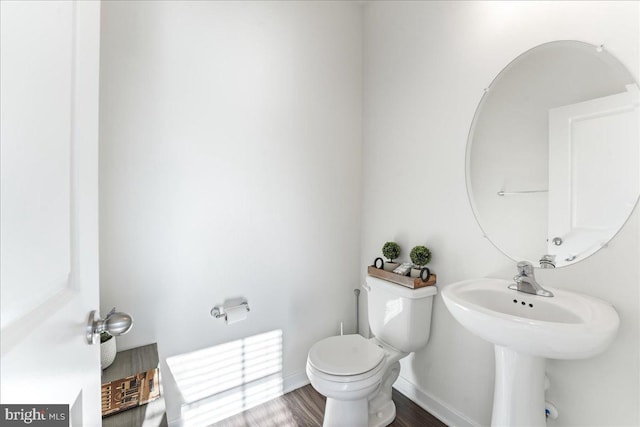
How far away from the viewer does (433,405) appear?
1.69 m

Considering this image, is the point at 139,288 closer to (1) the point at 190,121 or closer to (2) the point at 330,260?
(1) the point at 190,121

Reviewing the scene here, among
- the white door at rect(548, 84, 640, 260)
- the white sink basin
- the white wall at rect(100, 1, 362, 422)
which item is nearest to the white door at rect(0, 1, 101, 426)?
the white wall at rect(100, 1, 362, 422)

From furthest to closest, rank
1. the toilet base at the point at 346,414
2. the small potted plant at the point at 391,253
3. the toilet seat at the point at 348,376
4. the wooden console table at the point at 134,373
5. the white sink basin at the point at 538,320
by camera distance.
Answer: the small potted plant at the point at 391,253 < the toilet base at the point at 346,414 < the toilet seat at the point at 348,376 < the wooden console table at the point at 134,373 < the white sink basin at the point at 538,320

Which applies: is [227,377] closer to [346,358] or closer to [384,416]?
[346,358]

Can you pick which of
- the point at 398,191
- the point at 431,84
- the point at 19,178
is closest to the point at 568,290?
the point at 398,191

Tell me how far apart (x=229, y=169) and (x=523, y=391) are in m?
1.71

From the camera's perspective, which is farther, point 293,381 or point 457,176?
point 293,381

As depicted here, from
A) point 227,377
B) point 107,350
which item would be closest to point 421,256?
point 227,377

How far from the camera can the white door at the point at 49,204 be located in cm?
34

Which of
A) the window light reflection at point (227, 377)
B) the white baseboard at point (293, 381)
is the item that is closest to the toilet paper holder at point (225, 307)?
the window light reflection at point (227, 377)

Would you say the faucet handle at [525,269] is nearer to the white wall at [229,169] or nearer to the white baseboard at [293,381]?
the white wall at [229,169]

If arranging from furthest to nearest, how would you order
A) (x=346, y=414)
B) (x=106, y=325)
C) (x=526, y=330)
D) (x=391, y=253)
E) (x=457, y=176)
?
(x=391, y=253), (x=457, y=176), (x=346, y=414), (x=526, y=330), (x=106, y=325)

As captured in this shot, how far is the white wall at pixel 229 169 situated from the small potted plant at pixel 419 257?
0.60 metres

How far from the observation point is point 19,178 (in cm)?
36
